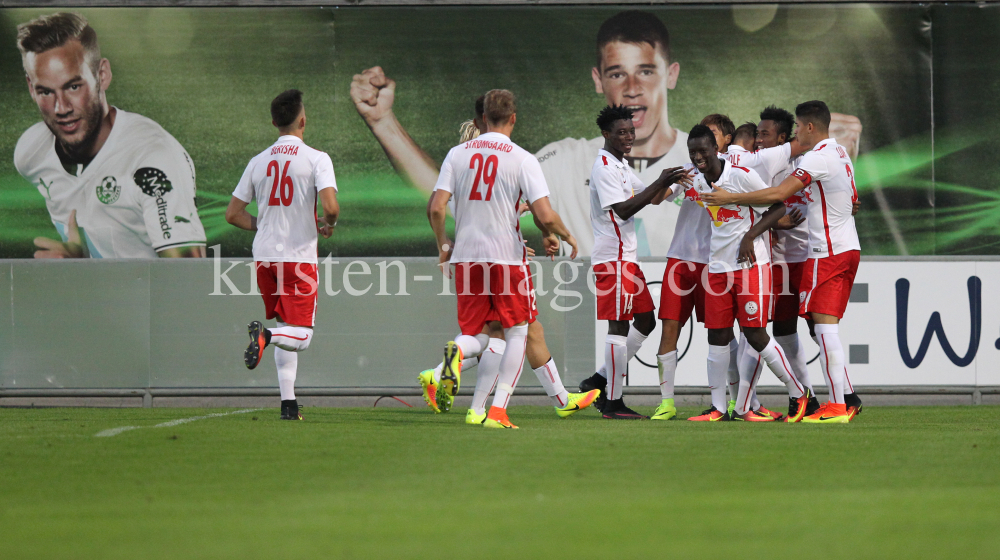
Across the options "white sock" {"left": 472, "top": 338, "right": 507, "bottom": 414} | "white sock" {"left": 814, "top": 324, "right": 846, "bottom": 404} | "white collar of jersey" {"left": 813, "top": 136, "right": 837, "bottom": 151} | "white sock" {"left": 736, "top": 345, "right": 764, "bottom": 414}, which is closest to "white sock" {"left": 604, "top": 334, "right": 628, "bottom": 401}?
"white sock" {"left": 736, "top": 345, "right": 764, "bottom": 414}

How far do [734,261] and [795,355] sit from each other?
3.47 ft

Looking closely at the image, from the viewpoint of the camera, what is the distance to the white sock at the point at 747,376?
7168mm

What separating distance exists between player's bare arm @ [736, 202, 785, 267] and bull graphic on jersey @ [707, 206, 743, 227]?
6.4 inches

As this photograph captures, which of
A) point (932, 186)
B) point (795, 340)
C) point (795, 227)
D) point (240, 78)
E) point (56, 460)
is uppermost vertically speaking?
point (240, 78)

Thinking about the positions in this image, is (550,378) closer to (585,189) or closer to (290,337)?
(290,337)

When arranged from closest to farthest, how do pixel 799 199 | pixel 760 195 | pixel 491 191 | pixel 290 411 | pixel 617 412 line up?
1. pixel 491 191
2. pixel 760 195
3. pixel 290 411
4. pixel 799 199
5. pixel 617 412

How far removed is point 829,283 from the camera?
22.7 feet

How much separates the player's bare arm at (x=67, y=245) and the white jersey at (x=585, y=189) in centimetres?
499

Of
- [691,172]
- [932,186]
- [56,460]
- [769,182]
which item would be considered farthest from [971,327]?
[56,460]

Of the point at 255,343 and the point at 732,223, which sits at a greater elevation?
the point at 732,223

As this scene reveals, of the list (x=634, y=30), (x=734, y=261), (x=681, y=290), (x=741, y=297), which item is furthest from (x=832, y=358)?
(x=634, y=30)

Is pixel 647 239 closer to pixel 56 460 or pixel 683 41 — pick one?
pixel 683 41

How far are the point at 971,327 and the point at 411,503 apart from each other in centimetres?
728

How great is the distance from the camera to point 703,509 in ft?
11.8
